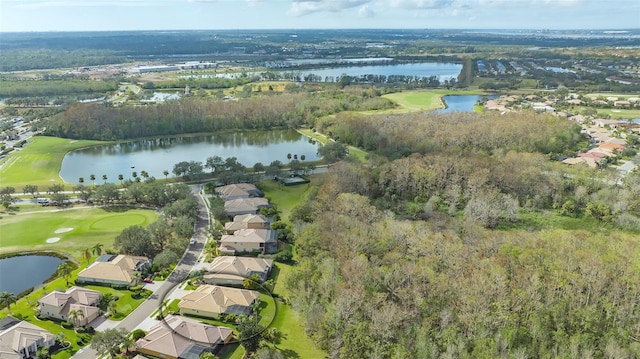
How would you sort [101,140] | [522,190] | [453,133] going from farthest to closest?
[101,140] → [453,133] → [522,190]

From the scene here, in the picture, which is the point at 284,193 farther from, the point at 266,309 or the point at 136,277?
the point at 266,309

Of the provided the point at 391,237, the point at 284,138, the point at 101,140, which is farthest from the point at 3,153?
the point at 391,237

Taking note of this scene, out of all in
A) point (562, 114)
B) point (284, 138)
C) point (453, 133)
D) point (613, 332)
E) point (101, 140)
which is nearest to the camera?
point (613, 332)

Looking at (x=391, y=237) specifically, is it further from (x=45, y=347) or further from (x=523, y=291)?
(x=45, y=347)

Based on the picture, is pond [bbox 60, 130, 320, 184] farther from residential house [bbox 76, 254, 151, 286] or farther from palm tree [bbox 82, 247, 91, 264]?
residential house [bbox 76, 254, 151, 286]

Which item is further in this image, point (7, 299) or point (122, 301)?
point (122, 301)

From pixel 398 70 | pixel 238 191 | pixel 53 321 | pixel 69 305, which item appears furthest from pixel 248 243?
pixel 398 70

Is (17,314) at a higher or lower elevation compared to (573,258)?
lower
